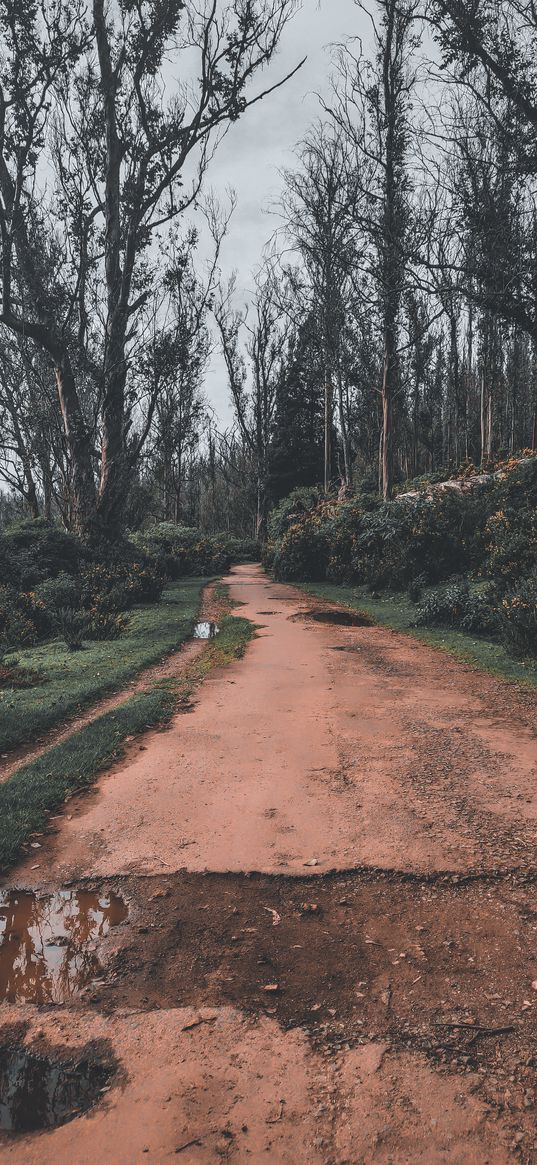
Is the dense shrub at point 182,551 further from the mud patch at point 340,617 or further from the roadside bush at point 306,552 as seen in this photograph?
the mud patch at point 340,617

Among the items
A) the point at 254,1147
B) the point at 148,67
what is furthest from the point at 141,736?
the point at 148,67

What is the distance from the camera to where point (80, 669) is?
745 centimetres

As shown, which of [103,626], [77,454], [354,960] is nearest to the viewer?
[354,960]

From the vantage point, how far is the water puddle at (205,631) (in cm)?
991

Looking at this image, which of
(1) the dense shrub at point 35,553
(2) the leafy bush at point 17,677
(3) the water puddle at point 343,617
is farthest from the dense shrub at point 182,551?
(2) the leafy bush at point 17,677

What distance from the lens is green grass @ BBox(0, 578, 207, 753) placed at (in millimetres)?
5434

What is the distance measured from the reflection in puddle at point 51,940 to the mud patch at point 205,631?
686cm

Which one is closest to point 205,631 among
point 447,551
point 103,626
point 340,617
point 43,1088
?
point 103,626

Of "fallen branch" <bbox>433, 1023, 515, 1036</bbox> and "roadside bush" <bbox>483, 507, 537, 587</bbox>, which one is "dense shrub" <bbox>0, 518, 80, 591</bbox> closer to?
"roadside bush" <bbox>483, 507, 537, 587</bbox>

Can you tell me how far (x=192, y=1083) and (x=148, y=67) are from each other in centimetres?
1932

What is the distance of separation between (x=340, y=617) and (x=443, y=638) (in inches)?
110

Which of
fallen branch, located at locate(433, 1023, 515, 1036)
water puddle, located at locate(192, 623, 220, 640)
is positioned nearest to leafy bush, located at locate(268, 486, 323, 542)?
water puddle, located at locate(192, 623, 220, 640)

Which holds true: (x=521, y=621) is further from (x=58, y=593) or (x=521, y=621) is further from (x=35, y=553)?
Answer: (x=35, y=553)

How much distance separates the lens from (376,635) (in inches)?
365
